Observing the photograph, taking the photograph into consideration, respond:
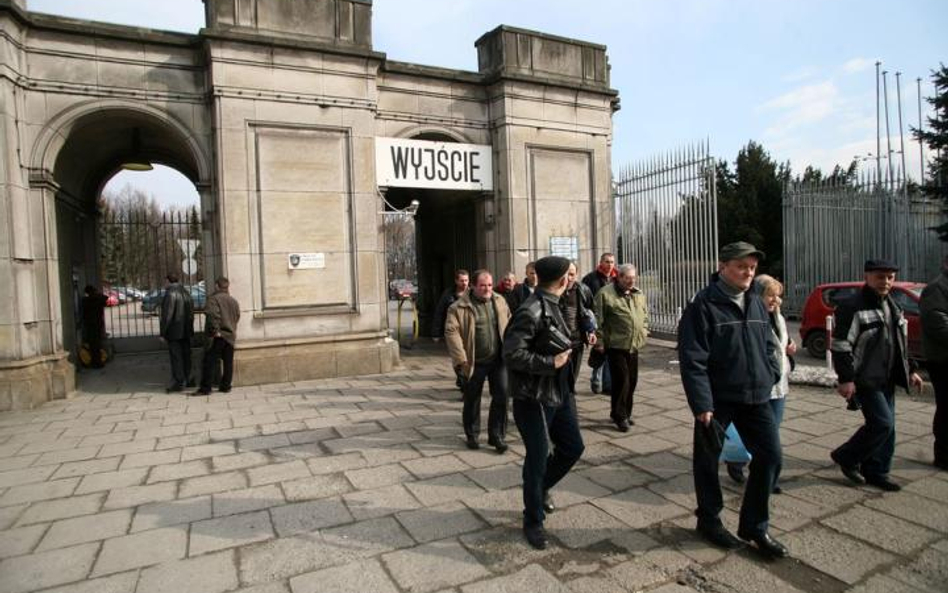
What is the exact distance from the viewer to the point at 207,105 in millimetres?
8688

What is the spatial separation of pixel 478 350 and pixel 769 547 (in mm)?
2862

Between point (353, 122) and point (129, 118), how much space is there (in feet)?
11.3

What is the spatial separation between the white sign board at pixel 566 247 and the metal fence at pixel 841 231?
9.48 m

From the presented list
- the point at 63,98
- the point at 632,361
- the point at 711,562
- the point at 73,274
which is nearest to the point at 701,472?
the point at 711,562

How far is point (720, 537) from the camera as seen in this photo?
336 cm

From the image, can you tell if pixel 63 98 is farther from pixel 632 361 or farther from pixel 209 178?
pixel 632 361

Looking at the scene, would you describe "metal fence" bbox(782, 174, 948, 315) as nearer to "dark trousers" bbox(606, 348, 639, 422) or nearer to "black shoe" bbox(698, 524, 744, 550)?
"dark trousers" bbox(606, 348, 639, 422)

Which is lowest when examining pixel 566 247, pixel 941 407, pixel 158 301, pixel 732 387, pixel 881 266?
pixel 941 407

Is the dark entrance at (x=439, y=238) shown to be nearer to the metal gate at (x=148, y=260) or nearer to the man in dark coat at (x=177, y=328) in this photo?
the metal gate at (x=148, y=260)

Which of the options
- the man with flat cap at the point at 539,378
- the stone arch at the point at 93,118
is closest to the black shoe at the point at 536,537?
the man with flat cap at the point at 539,378

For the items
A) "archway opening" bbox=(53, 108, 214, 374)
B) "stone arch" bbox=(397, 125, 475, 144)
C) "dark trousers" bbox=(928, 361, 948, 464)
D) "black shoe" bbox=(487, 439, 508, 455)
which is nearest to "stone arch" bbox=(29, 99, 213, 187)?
"archway opening" bbox=(53, 108, 214, 374)

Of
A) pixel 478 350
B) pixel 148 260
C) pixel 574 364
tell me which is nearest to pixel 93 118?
pixel 478 350

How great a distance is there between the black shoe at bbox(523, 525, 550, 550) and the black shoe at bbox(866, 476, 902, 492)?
8.73 ft

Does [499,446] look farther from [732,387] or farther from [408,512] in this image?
[732,387]
